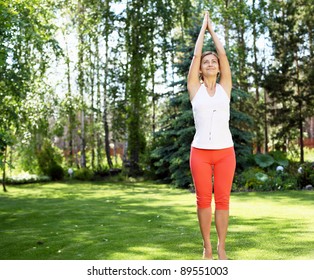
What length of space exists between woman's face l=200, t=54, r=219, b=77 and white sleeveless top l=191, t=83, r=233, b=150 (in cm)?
19

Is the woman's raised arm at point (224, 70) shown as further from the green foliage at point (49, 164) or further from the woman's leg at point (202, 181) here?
the green foliage at point (49, 164)

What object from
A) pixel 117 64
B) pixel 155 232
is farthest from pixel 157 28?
pixel 155 232

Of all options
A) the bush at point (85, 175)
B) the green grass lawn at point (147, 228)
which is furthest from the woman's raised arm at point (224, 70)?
the bush at point (85, 175)

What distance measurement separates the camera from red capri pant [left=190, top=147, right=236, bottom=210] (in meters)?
3.72

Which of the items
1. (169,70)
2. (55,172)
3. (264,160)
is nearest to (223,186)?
(264,160)

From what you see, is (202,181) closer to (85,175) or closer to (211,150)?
(211,150)

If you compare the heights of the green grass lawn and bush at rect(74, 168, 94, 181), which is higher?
bush at rect(74, 168, 94, 181)

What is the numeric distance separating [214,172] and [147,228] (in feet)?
8.95

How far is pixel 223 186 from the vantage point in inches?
147

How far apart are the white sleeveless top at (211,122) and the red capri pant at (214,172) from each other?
6 centimetres

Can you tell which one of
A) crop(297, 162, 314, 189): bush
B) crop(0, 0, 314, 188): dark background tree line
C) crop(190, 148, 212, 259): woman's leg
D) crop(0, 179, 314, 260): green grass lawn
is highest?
crop(0, 0, 314, 188): dark background tree line

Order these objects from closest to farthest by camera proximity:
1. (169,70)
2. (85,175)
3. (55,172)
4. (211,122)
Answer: (211,122) → (85,175) → (55,172) → (169,70)

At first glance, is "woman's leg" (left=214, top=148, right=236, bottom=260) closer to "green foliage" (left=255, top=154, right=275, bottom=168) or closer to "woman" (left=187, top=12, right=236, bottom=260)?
"woman" (left=187, top=12, right=236, bottom=260)

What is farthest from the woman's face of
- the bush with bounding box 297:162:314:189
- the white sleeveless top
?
the bush with bounding box 297:162:314:189
